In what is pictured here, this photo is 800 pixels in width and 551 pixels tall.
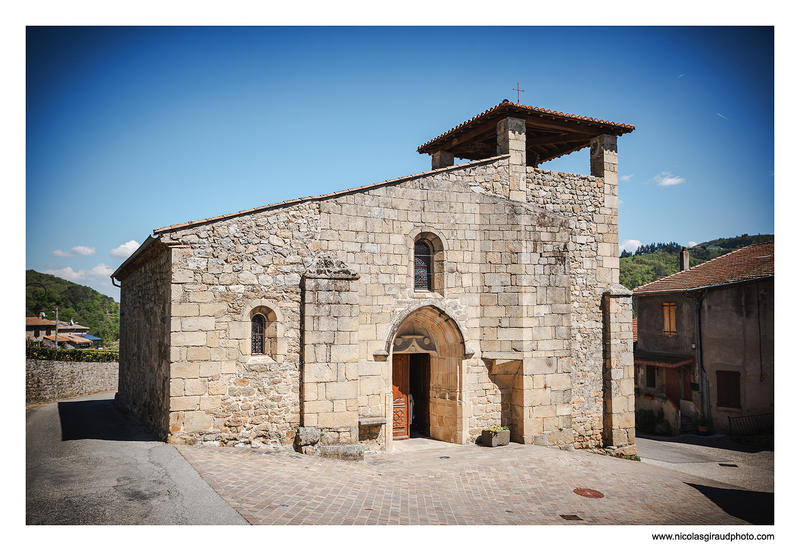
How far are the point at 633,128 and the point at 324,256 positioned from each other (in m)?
8.64

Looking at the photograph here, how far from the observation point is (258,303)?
29.2 ft

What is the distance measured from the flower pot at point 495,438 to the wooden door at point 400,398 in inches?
72.1

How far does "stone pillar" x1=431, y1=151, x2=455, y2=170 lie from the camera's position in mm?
13727

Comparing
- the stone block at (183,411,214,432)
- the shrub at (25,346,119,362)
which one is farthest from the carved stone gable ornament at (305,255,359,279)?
the shrub at (25,346,119,362)

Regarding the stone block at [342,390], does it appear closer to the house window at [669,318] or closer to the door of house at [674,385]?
the door of house at [674,385]

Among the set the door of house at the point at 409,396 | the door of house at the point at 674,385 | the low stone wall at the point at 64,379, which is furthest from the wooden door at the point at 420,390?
the low stone wall at the point at 64,379

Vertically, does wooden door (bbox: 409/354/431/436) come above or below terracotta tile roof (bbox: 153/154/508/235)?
below

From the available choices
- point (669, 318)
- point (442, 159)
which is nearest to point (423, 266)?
point (442, 159)

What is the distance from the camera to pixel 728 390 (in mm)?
16453

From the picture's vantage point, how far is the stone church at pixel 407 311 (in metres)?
8.62

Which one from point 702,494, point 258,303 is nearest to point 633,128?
point 702,494

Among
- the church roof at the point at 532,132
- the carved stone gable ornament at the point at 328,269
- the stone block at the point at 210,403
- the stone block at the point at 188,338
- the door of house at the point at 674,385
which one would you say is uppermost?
the church roof at the point at 532,132

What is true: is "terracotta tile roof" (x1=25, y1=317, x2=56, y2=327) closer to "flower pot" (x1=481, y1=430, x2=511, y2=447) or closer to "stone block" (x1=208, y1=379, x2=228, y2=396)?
"stone block" (x1=208, y1=379, x2=228, y2=396)

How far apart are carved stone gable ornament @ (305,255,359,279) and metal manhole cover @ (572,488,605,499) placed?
18.0 feet
